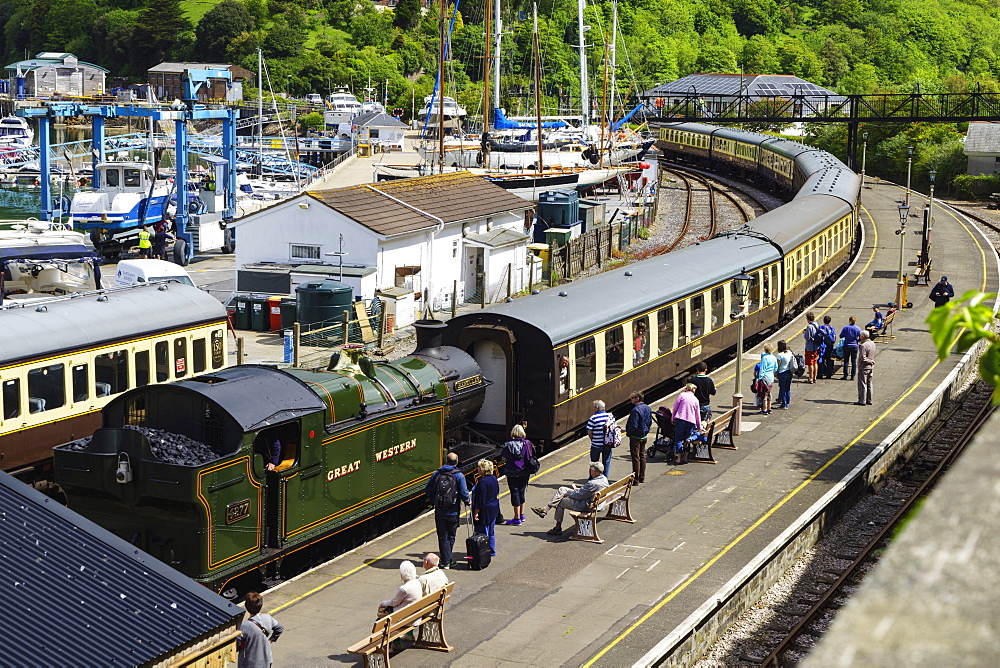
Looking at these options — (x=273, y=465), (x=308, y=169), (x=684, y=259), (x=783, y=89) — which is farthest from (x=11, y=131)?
(x=273, y=465)

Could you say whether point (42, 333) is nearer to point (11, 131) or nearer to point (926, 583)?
point (926, 583)

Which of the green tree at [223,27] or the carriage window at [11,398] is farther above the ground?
the green tree at [223,27]

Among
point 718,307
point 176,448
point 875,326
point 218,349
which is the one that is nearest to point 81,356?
point 218,349

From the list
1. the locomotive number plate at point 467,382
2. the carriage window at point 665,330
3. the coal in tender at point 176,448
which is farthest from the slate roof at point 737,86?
the coal in tender at point 176,448

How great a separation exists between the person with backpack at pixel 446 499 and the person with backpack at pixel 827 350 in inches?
517

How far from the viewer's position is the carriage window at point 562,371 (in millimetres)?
19844

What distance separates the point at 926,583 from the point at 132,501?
35.6ft

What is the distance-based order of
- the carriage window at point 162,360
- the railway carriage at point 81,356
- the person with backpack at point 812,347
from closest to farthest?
the railway carriage at point 81,356 < the carriage window at point 162,360 < the person with backpack at point 812,347

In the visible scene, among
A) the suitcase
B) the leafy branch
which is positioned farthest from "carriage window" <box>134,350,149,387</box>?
the leafy branch

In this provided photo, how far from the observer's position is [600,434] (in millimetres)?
17922

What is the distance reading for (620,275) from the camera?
80.4 ft

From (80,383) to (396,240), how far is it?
1602cm

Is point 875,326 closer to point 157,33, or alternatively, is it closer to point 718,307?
point 718,307

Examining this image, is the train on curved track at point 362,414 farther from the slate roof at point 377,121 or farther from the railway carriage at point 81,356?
the slate roof at point 377,121
